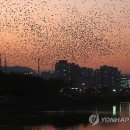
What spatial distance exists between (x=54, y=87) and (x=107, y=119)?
159ft

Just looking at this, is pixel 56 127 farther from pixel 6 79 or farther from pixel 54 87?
pixel 54 87

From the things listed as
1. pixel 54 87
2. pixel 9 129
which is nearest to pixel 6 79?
pixel 54 87

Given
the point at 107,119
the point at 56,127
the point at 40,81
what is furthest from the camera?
the point at 40,81

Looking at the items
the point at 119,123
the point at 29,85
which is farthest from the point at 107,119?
the point at 29,85

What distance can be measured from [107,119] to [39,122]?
31.8 feet

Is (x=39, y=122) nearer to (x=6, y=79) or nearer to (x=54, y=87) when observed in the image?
(x=6, y=79)

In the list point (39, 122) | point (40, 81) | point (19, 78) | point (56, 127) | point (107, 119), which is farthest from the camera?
point (40, 81)

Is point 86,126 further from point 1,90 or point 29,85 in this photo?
point 29,85

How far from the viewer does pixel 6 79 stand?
290 feet

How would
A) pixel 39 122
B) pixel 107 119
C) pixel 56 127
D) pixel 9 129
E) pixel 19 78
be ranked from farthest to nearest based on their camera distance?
pixel 19 78, pixel 107 119, pixel 39 122, pixel 56 127, pixel 9 129

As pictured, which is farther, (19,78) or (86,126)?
(19,78)

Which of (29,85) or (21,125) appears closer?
(21,125)

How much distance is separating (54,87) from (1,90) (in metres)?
22.9

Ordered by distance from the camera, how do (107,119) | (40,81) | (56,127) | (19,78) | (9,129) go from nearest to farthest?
(9,129) < (56,127) < (107,119) < (19,78) < (40,81)
